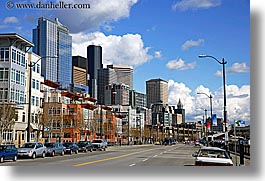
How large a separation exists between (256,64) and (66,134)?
71450 mm

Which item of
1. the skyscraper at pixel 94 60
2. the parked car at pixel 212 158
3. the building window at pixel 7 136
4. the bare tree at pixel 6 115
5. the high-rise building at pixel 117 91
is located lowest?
the building window at pixel 7 136

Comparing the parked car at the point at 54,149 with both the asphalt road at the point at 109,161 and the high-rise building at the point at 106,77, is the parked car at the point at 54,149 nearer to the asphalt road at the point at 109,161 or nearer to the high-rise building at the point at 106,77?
the asphalt road at the point at 109,161

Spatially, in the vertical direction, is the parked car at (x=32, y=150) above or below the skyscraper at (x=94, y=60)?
below

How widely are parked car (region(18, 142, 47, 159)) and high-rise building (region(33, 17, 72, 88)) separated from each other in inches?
286

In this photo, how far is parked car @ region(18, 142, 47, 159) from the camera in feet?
131

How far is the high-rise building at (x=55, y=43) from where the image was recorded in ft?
99.2

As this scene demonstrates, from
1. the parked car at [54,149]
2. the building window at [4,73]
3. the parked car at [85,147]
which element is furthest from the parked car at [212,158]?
the building window at [4,73]

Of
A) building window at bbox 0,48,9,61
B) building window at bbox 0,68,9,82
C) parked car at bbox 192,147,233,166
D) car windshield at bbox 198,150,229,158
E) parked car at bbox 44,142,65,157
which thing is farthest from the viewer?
building window at bbox 0,68,9,82

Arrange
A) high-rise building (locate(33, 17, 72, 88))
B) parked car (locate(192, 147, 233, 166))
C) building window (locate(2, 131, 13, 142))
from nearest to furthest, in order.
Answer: parked car (locate(192, 147, 233, 166))
high-rise building (locate(33, 17, 72, 88))
building window (locate(2, 131, 13, 142))

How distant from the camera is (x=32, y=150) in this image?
40.6 m

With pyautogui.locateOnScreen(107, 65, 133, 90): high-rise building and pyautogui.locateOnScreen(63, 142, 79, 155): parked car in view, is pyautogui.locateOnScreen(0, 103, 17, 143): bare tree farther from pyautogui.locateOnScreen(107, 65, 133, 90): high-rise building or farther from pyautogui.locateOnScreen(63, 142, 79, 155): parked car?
pyautogui.locateOnScreen(107, 65, 133, 90): high-rise building

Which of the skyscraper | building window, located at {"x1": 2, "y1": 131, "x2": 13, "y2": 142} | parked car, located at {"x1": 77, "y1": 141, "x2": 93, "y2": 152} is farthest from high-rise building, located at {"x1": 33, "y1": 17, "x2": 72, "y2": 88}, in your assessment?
building window, located at {"x1": 2, "y1": 131, "x2": 13, "y2": 142}

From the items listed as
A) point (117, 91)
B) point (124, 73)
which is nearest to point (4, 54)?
point (117, 91)

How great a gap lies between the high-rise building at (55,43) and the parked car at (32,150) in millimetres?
7267
